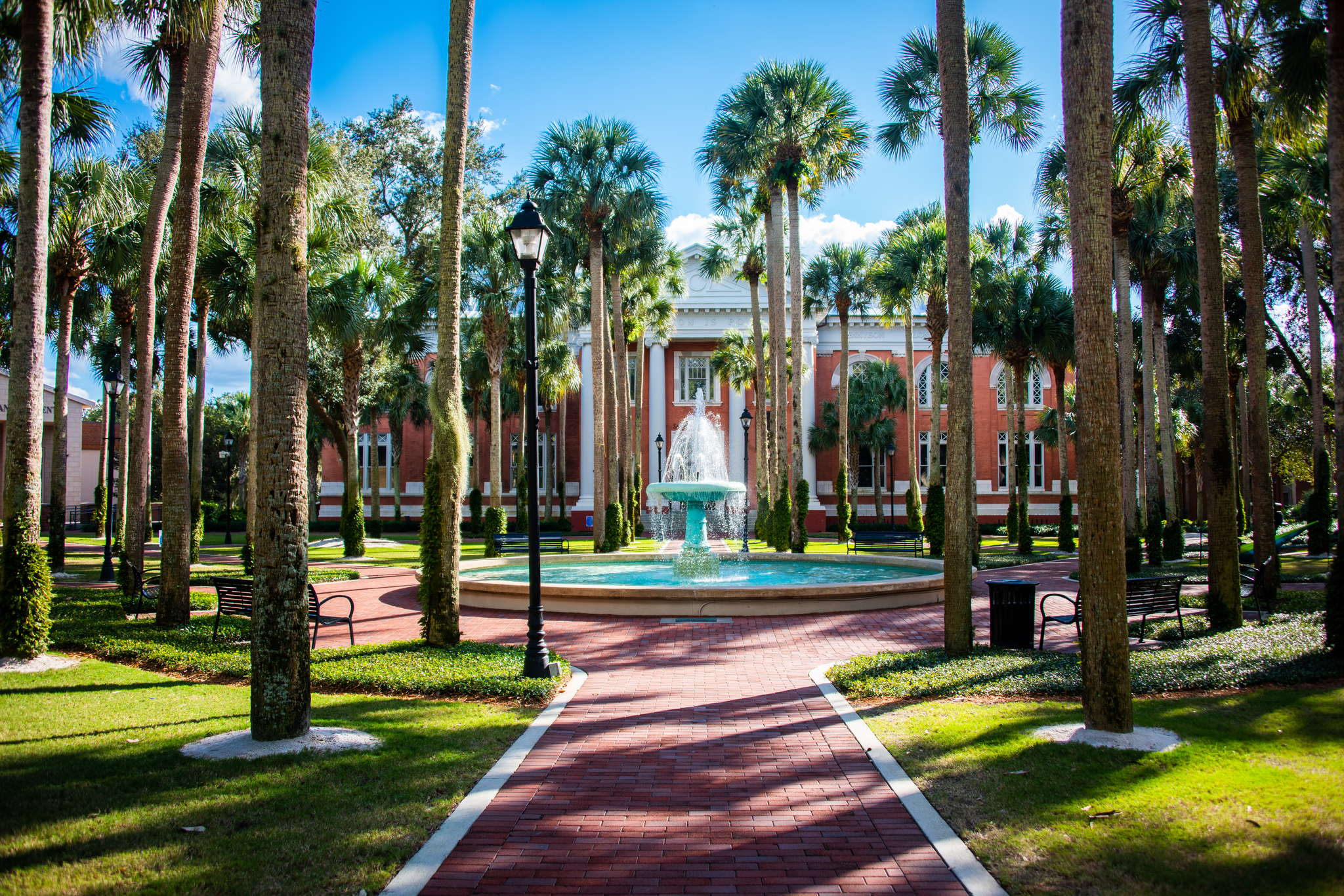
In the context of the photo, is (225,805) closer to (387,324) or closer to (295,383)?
(295,383)

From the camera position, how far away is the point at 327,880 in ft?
13.0

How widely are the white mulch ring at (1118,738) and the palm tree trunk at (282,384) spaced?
5550 millimetres

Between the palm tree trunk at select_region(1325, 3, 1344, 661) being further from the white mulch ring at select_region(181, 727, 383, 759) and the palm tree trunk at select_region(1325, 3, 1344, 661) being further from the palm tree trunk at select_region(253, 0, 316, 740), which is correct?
the palm tree trunk at select_region(253, 0, 316, 740)

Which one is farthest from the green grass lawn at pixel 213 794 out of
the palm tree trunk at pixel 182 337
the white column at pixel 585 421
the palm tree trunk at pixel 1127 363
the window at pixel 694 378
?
the window at pixel 694 378

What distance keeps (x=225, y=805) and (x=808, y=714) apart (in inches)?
178

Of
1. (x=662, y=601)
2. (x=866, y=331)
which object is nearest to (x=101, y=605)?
(x=662, y=601)

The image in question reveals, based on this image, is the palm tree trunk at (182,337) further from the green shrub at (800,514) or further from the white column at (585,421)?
the white column at (585,421)

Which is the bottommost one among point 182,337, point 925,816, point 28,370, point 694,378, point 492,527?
point 925,816

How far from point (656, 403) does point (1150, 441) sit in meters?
26.1

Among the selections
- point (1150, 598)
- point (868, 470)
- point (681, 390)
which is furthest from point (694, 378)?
point (1150, 598)

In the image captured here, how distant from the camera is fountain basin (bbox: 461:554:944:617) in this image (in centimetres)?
1304

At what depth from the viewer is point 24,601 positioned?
364 inches

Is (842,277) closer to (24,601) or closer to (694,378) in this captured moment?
(694,378)

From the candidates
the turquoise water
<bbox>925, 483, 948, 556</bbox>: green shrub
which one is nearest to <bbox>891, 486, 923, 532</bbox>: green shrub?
<bbox>925, 483, 948, 556</bbox>: green shrub
